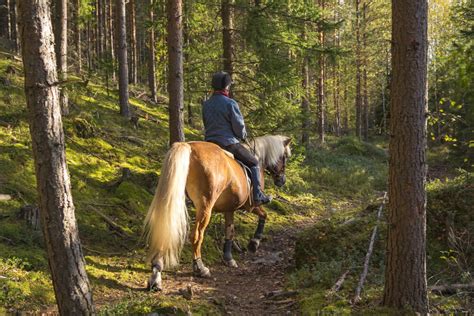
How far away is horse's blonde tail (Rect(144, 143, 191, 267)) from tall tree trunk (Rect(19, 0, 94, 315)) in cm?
225

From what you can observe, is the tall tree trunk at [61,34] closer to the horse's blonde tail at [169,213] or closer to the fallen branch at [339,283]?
the horse's blonde tail at [169,213]

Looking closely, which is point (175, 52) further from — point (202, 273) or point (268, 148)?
point (202, 273)

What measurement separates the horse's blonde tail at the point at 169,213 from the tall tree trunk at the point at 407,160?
3.18 m

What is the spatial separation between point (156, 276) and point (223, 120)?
3541 mm

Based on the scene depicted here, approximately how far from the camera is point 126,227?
9102 mm

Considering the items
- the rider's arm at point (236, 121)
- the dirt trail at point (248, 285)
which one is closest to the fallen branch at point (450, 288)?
the dirt trail at point (248, 285)

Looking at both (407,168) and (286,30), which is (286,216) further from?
(407,168)

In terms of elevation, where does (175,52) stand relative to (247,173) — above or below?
above

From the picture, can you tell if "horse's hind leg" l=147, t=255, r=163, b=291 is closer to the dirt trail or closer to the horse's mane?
the dirt trail

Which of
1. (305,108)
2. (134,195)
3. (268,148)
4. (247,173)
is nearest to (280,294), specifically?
(247,173)

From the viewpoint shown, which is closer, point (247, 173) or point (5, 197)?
point (5, 197)

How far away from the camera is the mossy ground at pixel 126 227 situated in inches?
234

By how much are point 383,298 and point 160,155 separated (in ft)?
35.6

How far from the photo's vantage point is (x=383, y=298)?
18.0 feet
